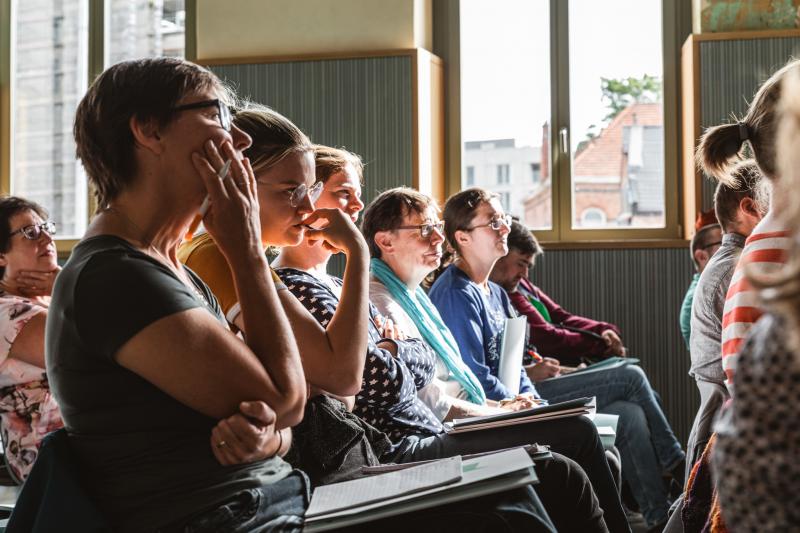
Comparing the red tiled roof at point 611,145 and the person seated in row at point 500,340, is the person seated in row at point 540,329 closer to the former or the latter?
the person seated in row at point 500,340

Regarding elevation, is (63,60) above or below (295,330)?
above

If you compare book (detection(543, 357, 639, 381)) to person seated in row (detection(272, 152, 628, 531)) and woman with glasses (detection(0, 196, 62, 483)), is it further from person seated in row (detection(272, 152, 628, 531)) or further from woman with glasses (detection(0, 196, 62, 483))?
woman with glasses (detection(0, 196, 62, 483))

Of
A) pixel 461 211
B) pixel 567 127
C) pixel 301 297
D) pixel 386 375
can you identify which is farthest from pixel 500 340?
pixel 567 127

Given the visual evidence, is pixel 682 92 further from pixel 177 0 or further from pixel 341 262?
pixel 177 0

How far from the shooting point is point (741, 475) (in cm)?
84

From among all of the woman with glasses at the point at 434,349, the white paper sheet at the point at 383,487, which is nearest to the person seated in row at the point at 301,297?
the white paper sheet at the point at 383,487

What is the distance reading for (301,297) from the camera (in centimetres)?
198

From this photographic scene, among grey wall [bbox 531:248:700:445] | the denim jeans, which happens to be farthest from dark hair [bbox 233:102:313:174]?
grey wall [bbox 531:248:700:445]

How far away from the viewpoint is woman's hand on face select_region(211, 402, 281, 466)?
122 cm

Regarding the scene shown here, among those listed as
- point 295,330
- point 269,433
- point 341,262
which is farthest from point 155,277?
point 341,262

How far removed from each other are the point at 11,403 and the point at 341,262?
277 centimetres

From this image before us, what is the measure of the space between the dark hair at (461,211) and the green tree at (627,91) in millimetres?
1778

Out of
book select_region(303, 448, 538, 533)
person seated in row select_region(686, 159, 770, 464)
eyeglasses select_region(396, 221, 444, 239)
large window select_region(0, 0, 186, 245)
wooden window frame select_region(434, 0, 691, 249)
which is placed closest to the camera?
book select_region(303, 448, 538, 533)

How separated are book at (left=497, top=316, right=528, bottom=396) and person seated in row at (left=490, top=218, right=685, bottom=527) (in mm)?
663
